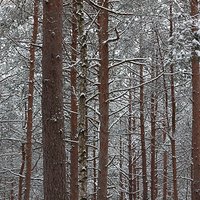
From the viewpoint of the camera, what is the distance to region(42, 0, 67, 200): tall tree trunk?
552 centimetres

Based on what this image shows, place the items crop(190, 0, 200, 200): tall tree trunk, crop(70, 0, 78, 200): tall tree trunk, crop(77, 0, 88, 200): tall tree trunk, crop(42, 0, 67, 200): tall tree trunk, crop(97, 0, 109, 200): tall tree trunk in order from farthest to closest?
crop(70, 0, 78, 200): tall tree trunk, crop(190, 0, 200, 200): tall tree trunk, crop(97, 0, 109, 200): tall tree trunk, crop(77, 0, 88, 200): tall tree trunk, crop(42, 0, 67, 200): tall tree trunk

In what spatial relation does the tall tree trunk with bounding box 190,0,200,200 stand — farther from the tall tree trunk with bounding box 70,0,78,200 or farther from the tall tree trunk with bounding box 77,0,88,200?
the tall tree trunk with bounding box 77,0,88,200

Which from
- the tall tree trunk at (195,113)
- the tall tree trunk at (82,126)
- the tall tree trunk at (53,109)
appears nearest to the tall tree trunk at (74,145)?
the tall tree trunk at (195,113)

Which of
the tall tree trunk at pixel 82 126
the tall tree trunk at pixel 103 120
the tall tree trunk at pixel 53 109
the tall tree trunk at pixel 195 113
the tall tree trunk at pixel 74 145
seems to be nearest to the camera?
the tall tree trunk at pixel 53 109

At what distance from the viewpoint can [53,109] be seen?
5.59 meters

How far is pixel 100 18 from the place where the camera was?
33.2 feet

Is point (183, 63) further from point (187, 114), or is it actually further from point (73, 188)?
point (187, 114)

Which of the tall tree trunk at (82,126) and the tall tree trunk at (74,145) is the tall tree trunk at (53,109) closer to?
the tall tree trunk at (82,126)

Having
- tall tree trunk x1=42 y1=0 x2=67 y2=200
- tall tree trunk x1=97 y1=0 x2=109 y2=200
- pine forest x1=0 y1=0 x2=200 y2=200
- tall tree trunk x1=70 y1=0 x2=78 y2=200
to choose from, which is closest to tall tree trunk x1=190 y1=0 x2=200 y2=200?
pine forest x1=0 y1=0 x2=200 y2=200

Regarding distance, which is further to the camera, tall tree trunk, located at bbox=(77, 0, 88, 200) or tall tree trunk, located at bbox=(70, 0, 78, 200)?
tall tree trunk, located at bbox=(70, 0, 78, 200)

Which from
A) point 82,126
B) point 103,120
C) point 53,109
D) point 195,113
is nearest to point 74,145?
point 103,120

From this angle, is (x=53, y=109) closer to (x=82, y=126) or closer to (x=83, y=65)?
(x=82, y=126)

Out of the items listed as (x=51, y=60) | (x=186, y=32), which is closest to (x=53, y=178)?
(x=51, y=60)

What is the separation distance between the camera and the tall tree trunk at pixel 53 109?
5.52 meters
